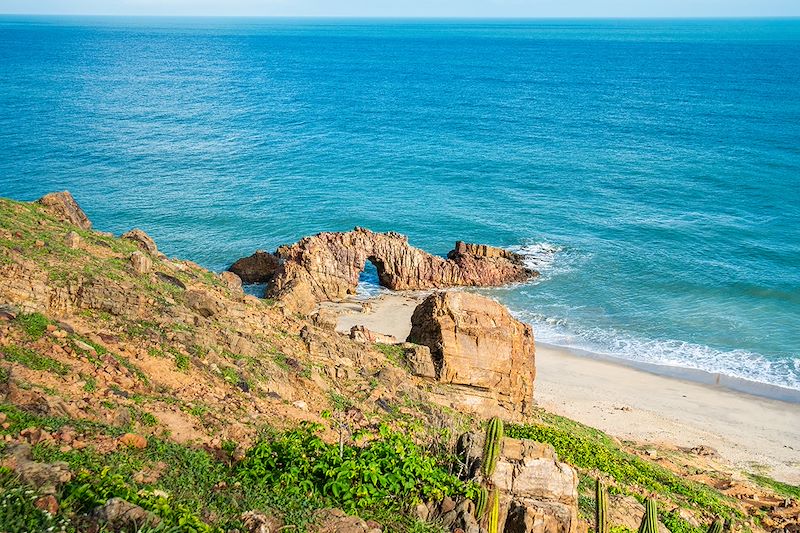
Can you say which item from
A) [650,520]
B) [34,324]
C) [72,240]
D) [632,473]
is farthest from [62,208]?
[650,520]

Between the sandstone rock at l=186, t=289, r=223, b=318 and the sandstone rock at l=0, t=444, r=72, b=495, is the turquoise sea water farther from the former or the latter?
the sandstone rock at l=0, t=444, r=72, b=495

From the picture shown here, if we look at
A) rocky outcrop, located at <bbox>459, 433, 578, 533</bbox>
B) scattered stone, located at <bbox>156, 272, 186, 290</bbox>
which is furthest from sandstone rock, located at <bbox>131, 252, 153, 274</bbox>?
rocky outcrop, located at <bbox>459, 433, 578, 533</bbox>

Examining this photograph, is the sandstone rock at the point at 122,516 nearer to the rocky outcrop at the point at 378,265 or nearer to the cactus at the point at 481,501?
the cactus at the point at 481,501

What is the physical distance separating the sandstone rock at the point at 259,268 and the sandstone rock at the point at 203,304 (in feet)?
68.7

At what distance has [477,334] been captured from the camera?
22938mm

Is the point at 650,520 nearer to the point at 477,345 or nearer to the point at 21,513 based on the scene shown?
the point at 477,345

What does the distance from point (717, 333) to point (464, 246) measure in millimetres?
16349

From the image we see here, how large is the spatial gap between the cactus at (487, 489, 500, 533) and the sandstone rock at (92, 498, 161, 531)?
18.5 feet

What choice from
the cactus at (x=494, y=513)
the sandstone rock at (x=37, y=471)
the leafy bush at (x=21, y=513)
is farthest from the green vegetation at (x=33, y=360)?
the cactus at (x=494, y=513)

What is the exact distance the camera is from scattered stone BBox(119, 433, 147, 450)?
12.6 meters

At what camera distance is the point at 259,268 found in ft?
144

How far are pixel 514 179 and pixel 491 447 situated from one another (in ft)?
180

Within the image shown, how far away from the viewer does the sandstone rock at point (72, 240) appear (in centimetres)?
2259

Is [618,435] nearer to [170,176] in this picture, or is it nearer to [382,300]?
[382,300]
